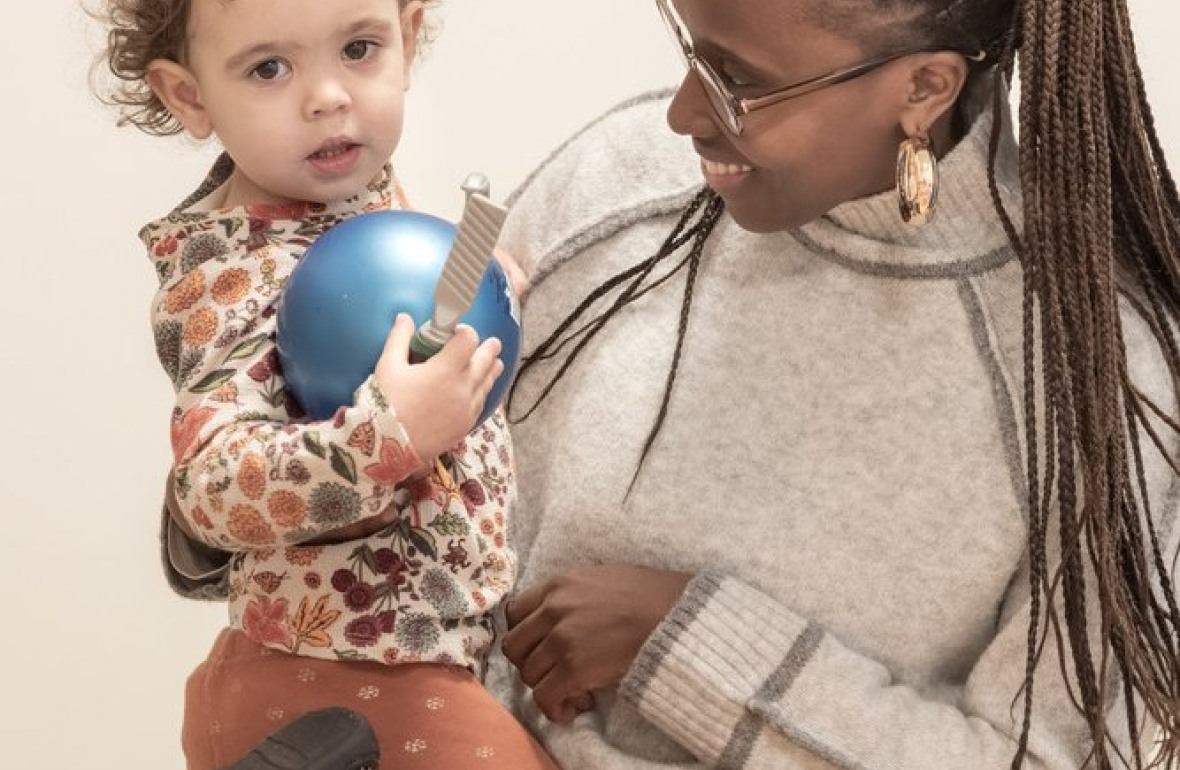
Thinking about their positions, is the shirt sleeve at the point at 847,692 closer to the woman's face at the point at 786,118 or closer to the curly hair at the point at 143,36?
the woman's face at the point at 786,118

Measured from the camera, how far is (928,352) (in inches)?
60.6

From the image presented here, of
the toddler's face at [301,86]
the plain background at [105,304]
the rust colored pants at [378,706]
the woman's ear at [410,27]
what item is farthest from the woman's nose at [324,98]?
the plain background at [105,304]

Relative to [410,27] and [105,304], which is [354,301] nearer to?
[410,27]

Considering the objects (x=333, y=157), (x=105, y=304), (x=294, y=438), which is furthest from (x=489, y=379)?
(x=105, y=304)

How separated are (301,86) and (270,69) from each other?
0.10 ft

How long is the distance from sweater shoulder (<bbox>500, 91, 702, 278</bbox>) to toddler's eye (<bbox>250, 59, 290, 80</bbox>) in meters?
0.36

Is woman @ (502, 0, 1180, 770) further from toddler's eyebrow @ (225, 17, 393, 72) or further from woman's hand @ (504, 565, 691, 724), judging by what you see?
toddler's eyebrow @ (225, 17, 393, 72)

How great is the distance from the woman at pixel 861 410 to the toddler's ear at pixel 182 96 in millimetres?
363

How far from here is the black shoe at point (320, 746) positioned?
136 centimetres

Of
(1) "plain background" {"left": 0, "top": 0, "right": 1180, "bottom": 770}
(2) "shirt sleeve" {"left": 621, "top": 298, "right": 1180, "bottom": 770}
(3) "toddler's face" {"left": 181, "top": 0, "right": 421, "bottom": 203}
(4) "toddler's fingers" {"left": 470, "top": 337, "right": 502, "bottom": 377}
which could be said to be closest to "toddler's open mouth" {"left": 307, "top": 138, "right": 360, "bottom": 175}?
(3) "toddler's face" {"left": 181, "top": 0, "right": 421, "bottom": 203}

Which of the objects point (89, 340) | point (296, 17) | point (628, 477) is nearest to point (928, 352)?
point (628, 477)

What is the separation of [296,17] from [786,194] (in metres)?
0.41

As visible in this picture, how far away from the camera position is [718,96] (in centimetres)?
Answer: 145

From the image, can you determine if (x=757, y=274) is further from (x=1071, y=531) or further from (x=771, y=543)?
(x=1071, y=531)
